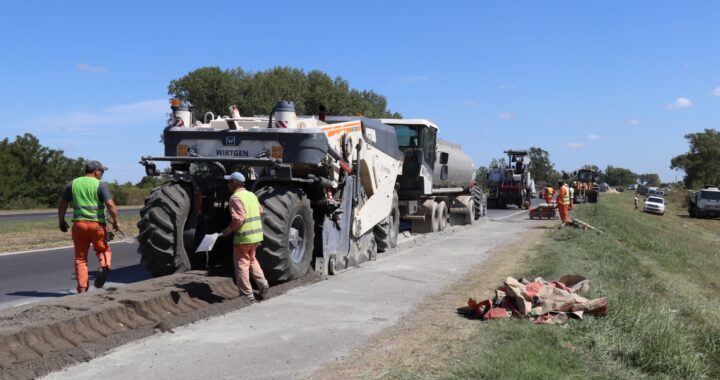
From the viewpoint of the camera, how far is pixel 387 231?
47.6ft

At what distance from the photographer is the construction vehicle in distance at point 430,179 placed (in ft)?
57.1

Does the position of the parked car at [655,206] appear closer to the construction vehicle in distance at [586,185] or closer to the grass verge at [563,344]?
the construction vehicle in distance at [586,185]

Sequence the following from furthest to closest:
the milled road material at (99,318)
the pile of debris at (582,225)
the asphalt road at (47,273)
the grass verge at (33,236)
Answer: the pile of debris at (582,225), the grass verge at (33,236), the asphalt road at (47,273), the milled road material at (99,318)

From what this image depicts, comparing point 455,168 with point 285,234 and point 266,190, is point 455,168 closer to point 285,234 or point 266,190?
point 266,190

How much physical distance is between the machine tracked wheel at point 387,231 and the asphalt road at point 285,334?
262 cm

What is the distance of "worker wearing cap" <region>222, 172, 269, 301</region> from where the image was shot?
8.05 meters

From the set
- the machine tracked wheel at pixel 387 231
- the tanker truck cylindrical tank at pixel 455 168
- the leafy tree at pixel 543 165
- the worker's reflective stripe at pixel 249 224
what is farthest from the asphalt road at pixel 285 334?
the leafy tree at pixel 543 165

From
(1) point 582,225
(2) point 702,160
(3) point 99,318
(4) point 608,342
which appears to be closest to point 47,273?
(3) point 99,318

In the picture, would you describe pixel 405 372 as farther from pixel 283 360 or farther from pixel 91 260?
pixel 91 260

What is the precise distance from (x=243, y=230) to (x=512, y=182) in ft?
102

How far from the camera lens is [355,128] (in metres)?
11.6

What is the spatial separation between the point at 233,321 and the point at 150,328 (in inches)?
37.8

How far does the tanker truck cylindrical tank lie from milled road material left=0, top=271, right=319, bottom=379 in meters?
12.0

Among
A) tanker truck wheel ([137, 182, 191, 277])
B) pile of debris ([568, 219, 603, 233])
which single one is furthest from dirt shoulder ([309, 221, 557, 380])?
pile of debris ([568, 219, 603, 233])
